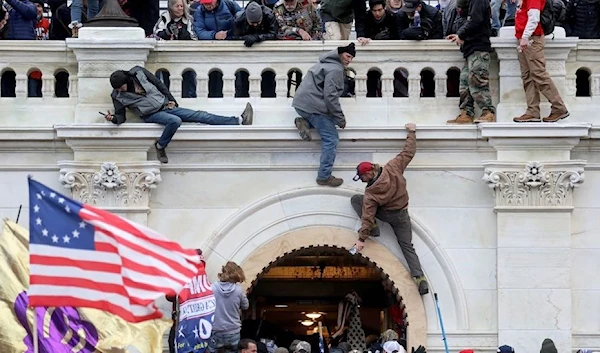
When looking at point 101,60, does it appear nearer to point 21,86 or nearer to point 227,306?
point 21,86

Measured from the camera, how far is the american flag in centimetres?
2550

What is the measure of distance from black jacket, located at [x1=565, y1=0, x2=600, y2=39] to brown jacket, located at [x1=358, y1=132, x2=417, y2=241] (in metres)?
3.56

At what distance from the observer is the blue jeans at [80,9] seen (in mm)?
35156

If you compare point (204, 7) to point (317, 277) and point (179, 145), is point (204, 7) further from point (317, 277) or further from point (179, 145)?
point (317, 277)

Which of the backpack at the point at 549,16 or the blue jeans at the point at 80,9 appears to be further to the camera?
A: the blue jeans at the point at 80,9

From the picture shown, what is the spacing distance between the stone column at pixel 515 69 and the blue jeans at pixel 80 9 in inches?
230

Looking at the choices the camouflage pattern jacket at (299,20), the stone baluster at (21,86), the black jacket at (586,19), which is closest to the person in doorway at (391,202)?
the camouflage pattern jacket at (299,20)

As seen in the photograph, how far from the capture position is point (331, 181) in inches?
1284

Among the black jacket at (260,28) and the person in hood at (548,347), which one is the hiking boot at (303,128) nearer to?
the black jacket at (260,28)

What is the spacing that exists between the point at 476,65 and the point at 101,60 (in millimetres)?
4758

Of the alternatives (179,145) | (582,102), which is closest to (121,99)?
(179,145)

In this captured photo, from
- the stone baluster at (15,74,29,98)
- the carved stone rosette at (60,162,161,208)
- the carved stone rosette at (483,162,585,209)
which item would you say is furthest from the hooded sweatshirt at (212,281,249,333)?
the stone baluster at (15,74,29,98)

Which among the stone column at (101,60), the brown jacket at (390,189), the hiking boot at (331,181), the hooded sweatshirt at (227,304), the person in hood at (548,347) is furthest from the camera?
the stone column at (101,60)

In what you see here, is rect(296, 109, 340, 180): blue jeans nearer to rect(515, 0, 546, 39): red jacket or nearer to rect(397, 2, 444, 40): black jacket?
rect(397, 2, 444, 40): black jacket
